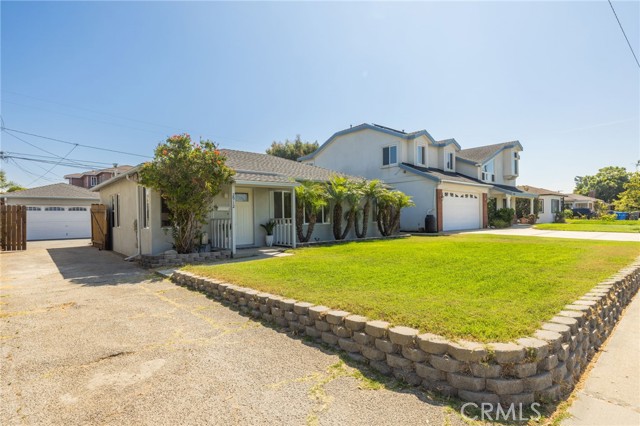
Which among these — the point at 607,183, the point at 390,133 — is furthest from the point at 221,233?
the point at 607,183

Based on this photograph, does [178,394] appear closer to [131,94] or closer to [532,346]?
[532,346]

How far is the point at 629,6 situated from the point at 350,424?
12890mm

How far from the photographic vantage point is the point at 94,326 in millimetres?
4676

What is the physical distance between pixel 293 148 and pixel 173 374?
126ft

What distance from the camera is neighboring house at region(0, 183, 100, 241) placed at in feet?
67.3

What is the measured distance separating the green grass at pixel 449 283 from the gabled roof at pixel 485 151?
17.6m

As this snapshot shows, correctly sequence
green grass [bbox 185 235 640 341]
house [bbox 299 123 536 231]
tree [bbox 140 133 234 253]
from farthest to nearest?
house [bbox 299 123 536 231] → tree [bbox 140 133 234 253] → green grass [bbox 185 235 640 341]

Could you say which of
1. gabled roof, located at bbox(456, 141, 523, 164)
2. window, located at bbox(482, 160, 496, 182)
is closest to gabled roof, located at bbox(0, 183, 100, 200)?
gabled roof, located at bbox(456, 141, 523, 164)

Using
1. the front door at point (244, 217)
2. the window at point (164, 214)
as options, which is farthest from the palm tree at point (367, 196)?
the window at point (164, 214)

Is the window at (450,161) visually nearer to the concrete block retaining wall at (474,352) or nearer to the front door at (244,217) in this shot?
the front door at (244,217)

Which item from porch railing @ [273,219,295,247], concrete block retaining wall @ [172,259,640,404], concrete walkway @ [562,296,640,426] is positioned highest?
porch railing @ [273,219,295,247]

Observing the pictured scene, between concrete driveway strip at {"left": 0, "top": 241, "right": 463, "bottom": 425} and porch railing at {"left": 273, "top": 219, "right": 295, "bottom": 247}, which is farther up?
porch railing at {"left": 273, "top": 219, "right": 295, "bottom": 247}

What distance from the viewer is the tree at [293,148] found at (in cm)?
4028

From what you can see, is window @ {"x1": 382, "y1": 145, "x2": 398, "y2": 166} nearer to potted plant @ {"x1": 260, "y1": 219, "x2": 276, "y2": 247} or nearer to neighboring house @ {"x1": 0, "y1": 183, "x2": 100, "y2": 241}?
potted plant @ {"x1": 260, "y1": 219, "x2": 276, "y2": 247}
